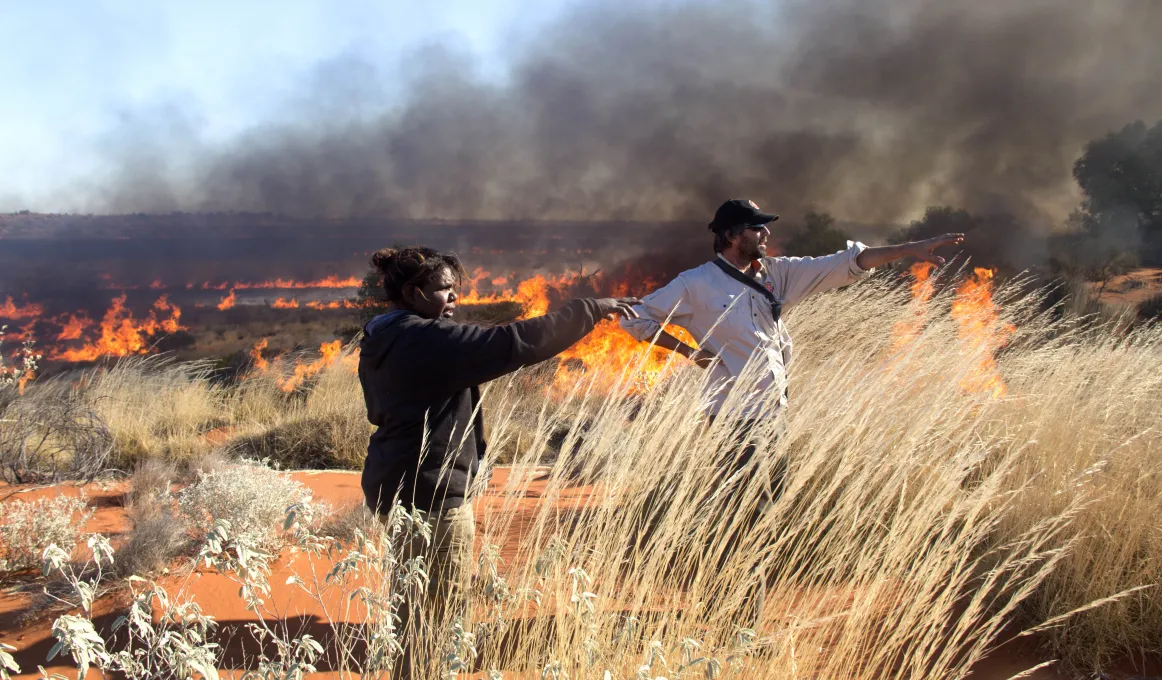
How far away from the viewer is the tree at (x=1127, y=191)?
21.7 metres

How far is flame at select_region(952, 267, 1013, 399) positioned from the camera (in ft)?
13.1

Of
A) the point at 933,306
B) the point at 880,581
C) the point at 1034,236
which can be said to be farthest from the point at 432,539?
the point at 1034,236

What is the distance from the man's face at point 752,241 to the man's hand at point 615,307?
866 mm

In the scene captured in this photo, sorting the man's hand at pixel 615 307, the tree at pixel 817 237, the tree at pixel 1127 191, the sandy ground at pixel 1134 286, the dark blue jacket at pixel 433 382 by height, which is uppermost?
the tree at pixel 1127 191

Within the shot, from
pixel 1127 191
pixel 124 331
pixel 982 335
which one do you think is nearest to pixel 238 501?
pixel 982 335

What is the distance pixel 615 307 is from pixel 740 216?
1259 millimetres

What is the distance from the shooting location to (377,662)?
6.10 ft

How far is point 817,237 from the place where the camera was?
2094cm

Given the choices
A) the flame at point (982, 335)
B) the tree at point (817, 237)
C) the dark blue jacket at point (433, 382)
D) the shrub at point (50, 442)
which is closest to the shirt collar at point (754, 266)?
the flame at point (982, 335)

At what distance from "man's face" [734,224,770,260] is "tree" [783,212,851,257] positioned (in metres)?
17.6

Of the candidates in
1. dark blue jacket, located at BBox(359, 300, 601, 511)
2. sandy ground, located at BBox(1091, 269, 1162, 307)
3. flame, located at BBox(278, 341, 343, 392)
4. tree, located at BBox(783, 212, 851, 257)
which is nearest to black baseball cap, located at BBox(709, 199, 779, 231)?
dark blue jacket, located at BBox(359, 300, 601, 511)

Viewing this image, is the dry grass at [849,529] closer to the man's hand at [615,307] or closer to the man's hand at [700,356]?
the man's hand at [700,356]

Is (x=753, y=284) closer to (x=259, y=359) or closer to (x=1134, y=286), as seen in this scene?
(x=259, y=359)

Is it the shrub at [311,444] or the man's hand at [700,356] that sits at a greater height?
the man's hand at [700,356]
